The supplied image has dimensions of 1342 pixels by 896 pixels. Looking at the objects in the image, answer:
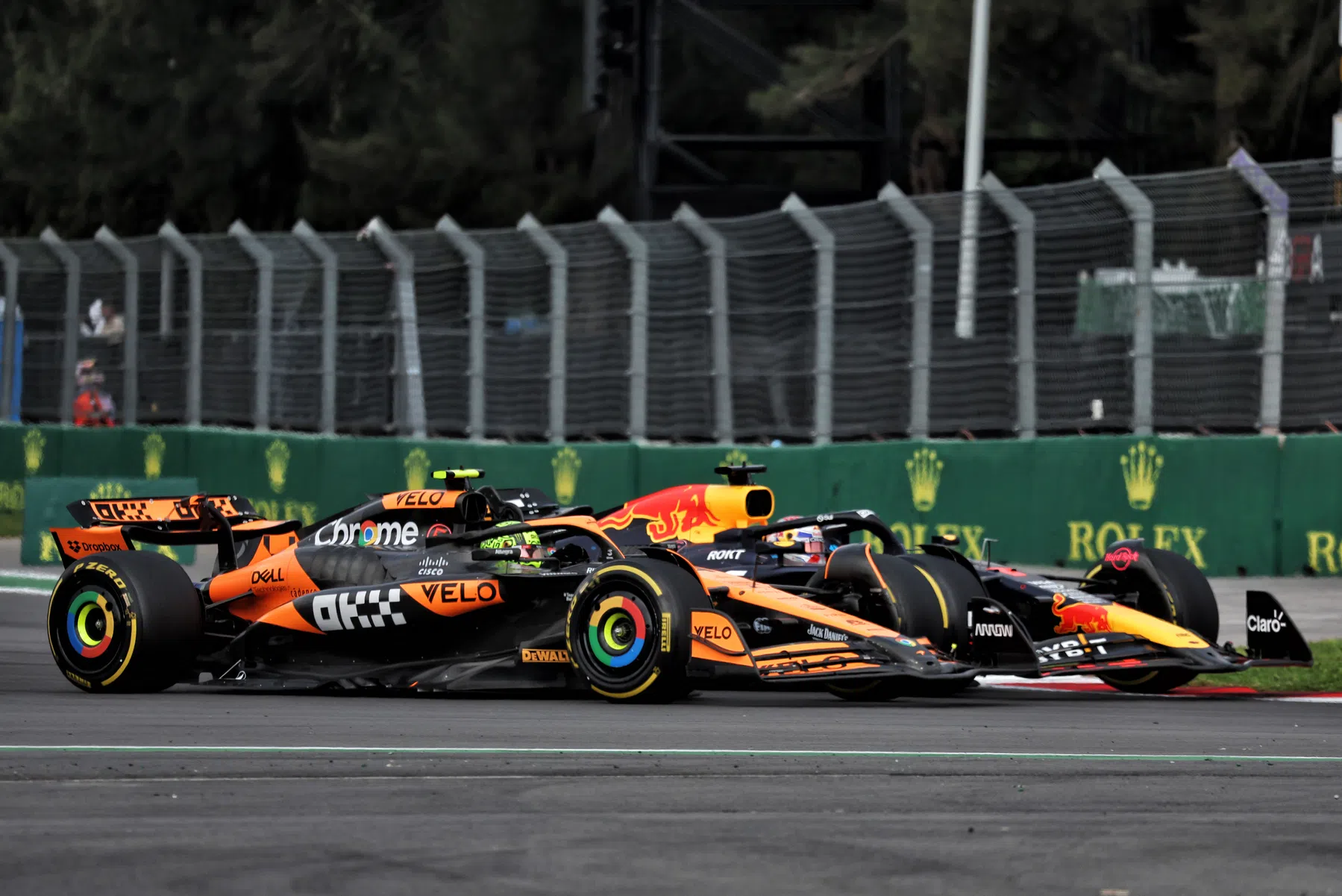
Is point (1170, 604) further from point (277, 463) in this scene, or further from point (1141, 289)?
point (277, 463)

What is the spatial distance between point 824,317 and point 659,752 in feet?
33.8

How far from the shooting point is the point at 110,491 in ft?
62.5

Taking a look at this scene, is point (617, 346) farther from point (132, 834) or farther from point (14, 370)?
point (132, 834)

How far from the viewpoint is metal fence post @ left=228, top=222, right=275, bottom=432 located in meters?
22.5

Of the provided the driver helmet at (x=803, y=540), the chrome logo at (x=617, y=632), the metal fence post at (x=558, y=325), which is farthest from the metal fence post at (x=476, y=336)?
the chrome logo at (x=617, y=632)

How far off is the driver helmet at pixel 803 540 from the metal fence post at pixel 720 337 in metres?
7.20

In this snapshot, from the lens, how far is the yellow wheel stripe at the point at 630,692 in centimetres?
927

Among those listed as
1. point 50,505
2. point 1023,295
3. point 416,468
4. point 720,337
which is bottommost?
point 50,505

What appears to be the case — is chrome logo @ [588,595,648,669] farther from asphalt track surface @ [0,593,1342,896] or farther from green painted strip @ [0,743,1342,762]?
green painted strip @ [0,743,1342,762]

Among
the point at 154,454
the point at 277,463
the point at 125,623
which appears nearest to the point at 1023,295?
the point at 125,623

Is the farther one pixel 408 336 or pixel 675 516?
pixel 408 336

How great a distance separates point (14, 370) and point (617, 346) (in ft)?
31.2

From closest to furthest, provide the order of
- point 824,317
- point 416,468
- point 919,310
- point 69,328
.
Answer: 1. point 919,310
2. point 824,317
3. point 416,468
4. point 69,328

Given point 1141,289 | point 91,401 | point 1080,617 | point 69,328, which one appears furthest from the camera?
point 69,328
